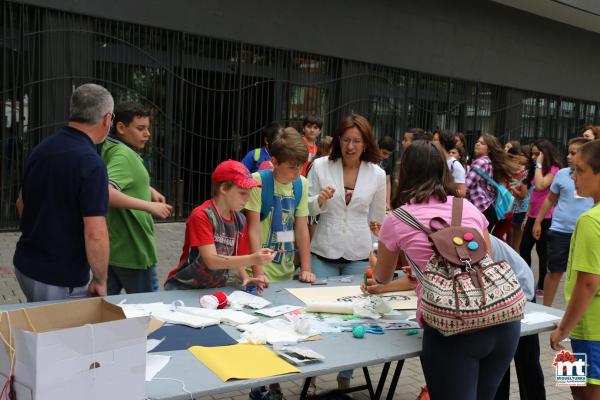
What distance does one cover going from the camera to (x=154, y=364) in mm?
2301

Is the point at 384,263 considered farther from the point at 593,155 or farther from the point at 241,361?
the point at 593,155

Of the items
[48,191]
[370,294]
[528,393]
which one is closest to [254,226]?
[370,294]

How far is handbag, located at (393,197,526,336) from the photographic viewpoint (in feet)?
7.80

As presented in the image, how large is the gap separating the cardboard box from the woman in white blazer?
2248 mm

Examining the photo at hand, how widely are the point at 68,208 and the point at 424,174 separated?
67.9 inches

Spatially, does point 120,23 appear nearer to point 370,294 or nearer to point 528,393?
point 370,294

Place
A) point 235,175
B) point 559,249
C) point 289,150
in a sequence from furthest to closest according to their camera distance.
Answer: point 559,249
point 289,150
point 235,175

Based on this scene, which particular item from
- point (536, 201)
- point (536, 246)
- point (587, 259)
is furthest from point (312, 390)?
point (536, 201)

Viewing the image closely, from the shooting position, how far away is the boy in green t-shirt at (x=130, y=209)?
366 centimetres

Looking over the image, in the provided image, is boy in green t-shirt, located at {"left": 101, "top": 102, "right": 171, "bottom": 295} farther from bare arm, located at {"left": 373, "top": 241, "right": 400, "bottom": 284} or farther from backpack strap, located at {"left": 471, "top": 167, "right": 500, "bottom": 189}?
backpack strap, located at {"left": 471, "top": 167, "right": 500, "bottom": 189}

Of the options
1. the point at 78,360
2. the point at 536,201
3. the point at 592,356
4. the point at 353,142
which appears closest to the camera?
the point at 78,360

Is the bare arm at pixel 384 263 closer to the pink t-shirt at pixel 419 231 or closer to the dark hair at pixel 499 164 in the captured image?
the pink t-shirt at pixel 419 231

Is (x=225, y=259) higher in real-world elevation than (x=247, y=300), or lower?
higher

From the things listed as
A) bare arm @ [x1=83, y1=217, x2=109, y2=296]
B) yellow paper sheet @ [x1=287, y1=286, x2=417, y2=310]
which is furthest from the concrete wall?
yellow paper sheet @ [x1=287, y1=286, x2=417, y2=310]
